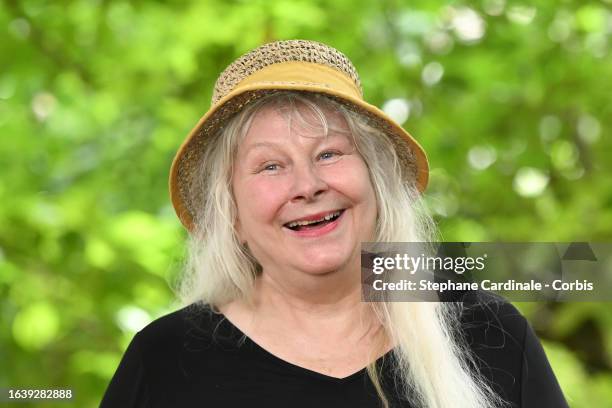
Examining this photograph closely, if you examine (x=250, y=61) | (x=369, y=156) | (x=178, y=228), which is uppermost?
(x=178, y=228)

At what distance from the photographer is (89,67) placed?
13.5 ft

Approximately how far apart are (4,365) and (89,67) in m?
1.45

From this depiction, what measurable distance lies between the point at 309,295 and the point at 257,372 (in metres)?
0.22

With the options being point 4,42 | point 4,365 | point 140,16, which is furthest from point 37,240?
point 140,16

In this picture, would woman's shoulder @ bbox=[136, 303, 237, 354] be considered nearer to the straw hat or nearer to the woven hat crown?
the straw hat

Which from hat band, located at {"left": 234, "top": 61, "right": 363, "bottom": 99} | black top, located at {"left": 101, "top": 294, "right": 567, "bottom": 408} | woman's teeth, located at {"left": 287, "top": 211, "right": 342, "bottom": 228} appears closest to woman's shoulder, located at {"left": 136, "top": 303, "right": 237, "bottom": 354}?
black top, located at {"left": 101, "top": 294, "right": 567, "bottom": 408}

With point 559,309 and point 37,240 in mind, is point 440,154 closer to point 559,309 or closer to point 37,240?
point 559,309

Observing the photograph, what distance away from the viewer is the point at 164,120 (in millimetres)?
3859

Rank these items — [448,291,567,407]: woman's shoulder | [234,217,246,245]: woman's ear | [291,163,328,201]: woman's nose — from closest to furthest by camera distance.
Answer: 1. [291,163,328,201]: woman's nose
2. [448,291,567,407]: woman's shoulder
3. [234,217,246,245]: woman's ear

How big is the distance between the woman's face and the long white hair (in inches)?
1.6

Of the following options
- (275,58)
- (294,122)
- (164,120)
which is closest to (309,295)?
(294,122)

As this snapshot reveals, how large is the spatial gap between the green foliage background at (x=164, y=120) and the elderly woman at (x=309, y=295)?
1.23m

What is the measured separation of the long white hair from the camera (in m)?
2.03

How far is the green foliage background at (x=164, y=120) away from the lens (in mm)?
3594
